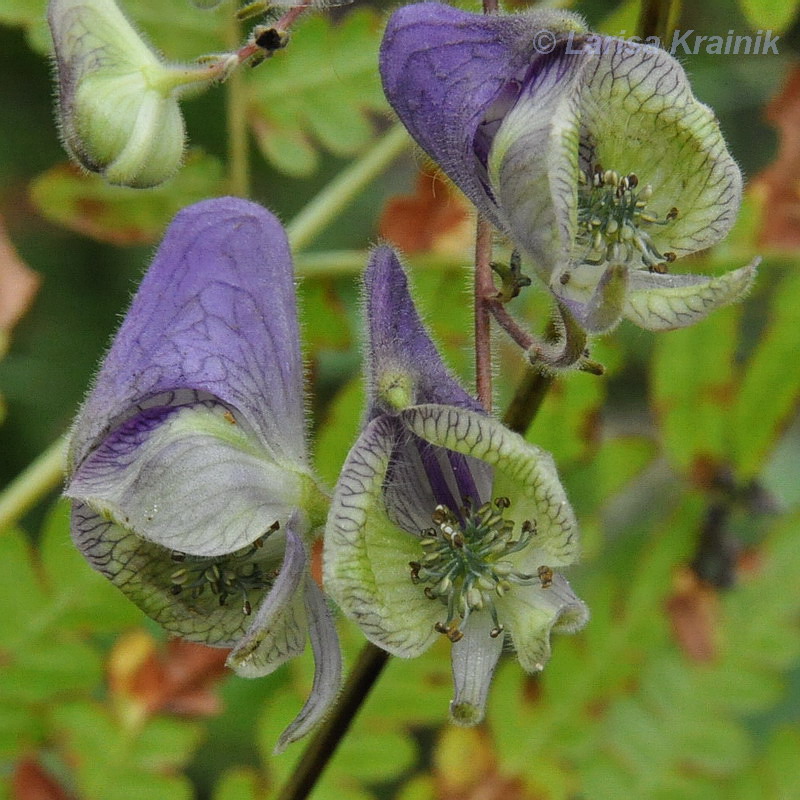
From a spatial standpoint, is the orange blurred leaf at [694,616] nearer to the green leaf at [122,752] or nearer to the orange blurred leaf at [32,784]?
the green leaf at [122,752]

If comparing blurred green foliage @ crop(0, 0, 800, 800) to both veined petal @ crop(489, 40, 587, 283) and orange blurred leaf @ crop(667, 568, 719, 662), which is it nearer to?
orange blurred leaf @ crop(667, 568, 719, 662)

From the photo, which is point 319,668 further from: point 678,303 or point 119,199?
point 119,199

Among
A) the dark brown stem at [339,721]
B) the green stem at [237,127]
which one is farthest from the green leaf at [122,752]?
the green stem at [237,127]

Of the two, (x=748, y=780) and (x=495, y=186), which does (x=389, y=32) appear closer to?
(x=495, y=186)

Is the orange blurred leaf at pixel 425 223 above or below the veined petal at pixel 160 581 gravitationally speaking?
below

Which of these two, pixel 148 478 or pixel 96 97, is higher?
pixel 96 97

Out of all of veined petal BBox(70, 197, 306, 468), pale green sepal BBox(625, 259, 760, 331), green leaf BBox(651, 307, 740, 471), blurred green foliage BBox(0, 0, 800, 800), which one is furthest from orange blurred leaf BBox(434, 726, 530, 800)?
pale green sepal BBox(625, 259, 760, 331)

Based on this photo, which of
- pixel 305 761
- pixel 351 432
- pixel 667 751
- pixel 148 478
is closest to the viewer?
pixel 148 478

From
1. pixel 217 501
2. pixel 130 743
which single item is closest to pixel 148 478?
pixel 217 501
